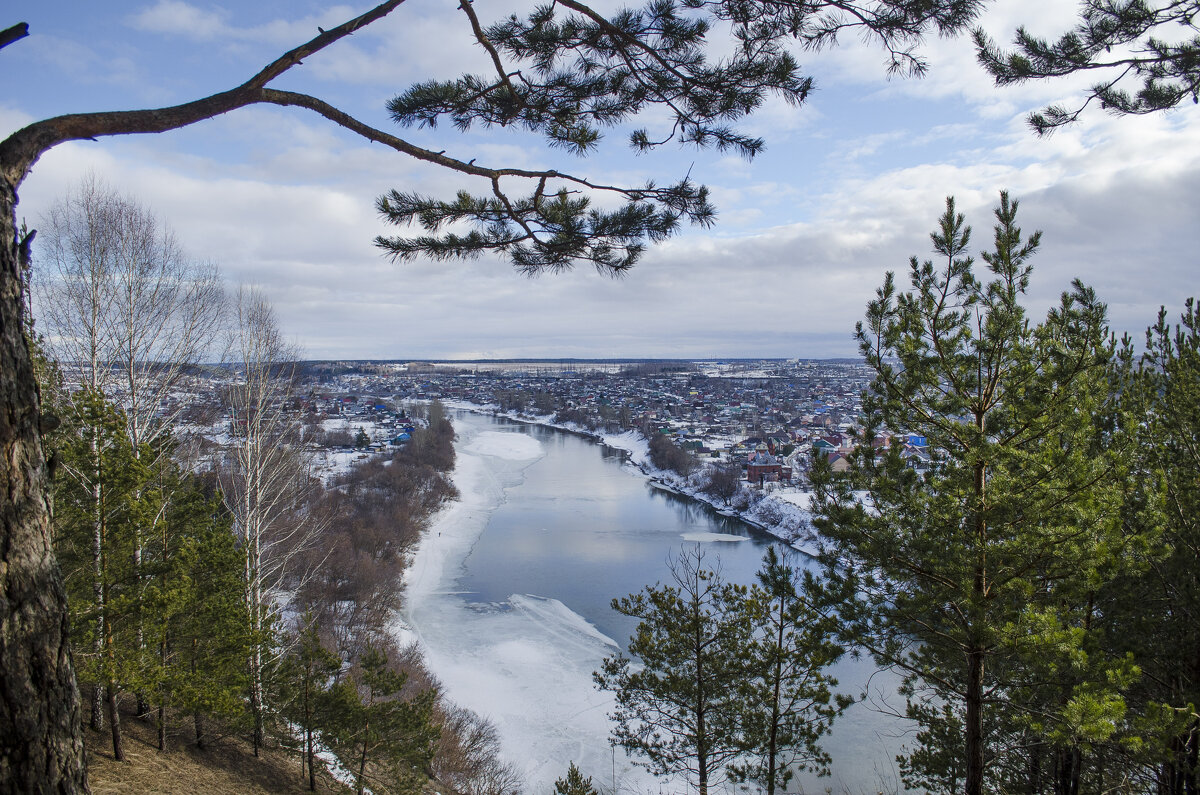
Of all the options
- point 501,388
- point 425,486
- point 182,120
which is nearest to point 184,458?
point 182,120

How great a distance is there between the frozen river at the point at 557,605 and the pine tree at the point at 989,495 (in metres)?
5.10

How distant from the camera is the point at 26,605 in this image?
1.21 metres

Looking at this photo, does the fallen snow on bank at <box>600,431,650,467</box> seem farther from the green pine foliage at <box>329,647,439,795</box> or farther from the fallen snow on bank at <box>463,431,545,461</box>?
the green pine foliage at <box>329,647,439,795</box>

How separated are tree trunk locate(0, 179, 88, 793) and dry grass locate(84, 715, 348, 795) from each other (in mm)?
4367

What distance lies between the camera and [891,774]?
795cm

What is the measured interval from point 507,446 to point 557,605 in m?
24.2

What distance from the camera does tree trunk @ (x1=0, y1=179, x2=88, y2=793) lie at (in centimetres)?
115

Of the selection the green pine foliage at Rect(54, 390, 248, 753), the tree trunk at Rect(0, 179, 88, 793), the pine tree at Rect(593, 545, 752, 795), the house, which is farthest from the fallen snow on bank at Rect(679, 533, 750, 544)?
the tree trunk at Rect(0, 179, 88, 793)

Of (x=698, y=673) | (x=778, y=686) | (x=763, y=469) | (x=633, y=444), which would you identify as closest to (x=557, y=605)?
(x=698, y=673)

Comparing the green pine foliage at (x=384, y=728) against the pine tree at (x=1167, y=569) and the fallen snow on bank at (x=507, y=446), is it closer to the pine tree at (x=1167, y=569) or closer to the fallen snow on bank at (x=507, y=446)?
the pine tree at (x=1167, y=569)

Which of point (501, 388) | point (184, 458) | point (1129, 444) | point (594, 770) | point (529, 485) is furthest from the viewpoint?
point (501, 388)

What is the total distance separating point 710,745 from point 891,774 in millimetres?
4391

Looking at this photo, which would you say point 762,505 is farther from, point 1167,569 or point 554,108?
point 554,108

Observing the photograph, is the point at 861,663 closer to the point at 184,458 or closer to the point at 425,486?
the point at 184,458
